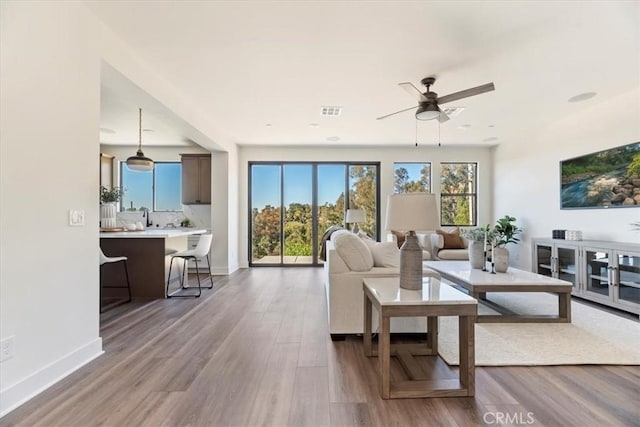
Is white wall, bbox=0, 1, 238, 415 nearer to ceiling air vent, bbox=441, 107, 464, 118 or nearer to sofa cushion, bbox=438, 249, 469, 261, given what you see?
ceiling air vent, bbox=441, 107, 464, 118

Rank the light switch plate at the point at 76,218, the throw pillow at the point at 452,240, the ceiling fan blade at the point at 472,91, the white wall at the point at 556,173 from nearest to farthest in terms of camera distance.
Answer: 1. the light switch plate at the point at 76,218
2. the ceiling fan blade at the point at 472,91
3. the white wall at the point at 556,173
4. the throw pillow at the point at 452,240

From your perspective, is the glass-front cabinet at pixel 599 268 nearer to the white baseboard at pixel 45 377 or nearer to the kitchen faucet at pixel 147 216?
the white baseboard at pixel 45 377

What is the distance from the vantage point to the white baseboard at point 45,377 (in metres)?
1.79

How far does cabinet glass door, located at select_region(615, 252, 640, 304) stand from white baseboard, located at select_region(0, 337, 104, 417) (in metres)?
5.43

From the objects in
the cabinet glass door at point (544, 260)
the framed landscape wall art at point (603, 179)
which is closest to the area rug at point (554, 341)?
the cabinet glass door at point (544, 260)

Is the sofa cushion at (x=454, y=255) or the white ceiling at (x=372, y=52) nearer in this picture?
the white ceiling at (x=372, y=52)

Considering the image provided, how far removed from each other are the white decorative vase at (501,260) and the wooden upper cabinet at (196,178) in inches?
206

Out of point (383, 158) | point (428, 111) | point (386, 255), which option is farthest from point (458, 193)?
point (386, 255)

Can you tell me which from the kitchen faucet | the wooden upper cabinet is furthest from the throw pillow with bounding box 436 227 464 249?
the kitchen faucet

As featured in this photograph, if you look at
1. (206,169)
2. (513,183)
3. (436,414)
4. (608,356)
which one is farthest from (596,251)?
(206,169)

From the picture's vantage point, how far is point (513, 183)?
631 cm

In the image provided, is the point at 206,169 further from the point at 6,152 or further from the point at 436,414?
the point at 436,414

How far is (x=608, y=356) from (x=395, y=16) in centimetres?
318

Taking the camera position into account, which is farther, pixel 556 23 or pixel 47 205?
pixel 556 23
